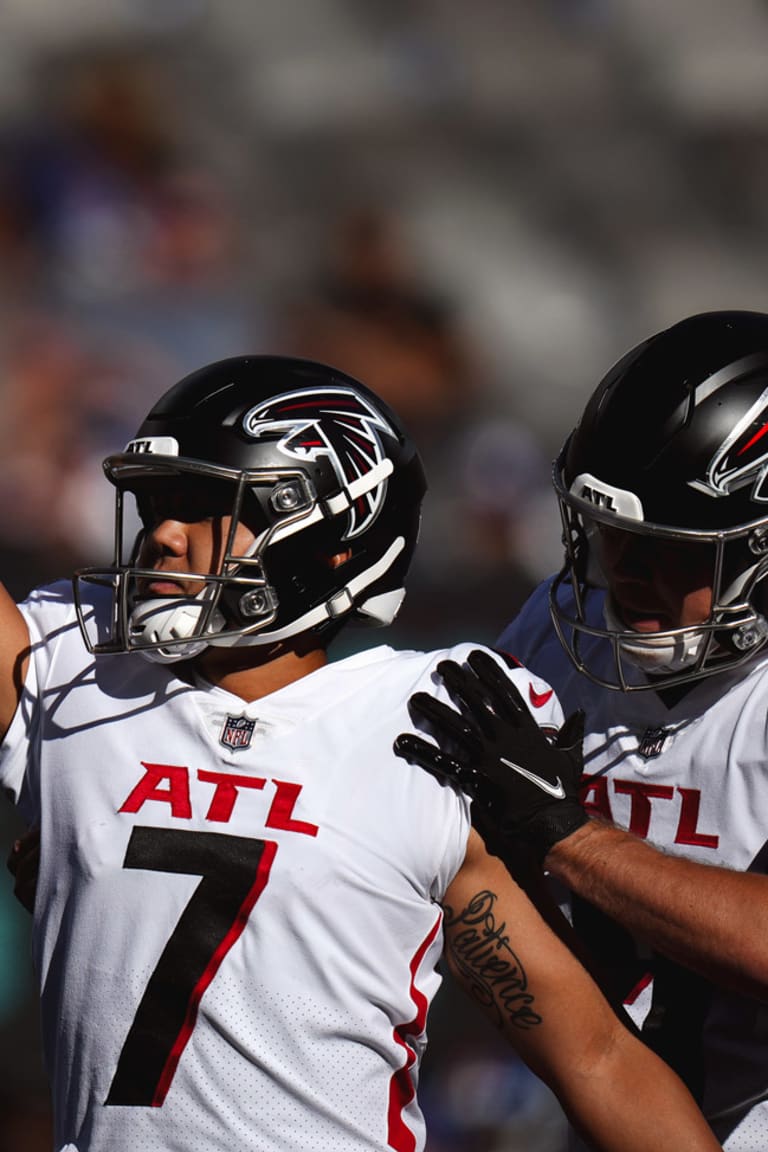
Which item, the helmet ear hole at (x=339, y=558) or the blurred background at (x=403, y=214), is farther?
the blurred background at (x=403, y=214)

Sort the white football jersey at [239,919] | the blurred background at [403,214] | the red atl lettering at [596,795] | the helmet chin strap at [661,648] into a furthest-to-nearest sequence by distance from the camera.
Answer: the blurred background at [403,214]
the red atl lettering at [596,795]
the helmet chin strap at [661,648]
the white football jersey at [239,919]

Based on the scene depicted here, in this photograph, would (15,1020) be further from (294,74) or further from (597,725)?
(294,74)

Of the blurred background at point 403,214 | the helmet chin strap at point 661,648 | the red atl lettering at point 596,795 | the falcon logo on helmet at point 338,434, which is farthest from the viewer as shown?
the blurred background at point 403,214

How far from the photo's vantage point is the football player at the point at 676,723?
1797 millimetres

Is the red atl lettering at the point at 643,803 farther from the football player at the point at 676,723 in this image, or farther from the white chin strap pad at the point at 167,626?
the white chin strap pad at the point at 167,626

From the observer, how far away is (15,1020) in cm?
375

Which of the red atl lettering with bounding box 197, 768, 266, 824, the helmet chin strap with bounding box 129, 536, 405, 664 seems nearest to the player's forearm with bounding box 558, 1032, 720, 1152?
the red atl lettering with bounding box 197, 768, 266, 824

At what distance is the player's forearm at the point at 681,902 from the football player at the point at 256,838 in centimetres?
12

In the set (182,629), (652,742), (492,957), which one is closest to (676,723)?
(652,742)

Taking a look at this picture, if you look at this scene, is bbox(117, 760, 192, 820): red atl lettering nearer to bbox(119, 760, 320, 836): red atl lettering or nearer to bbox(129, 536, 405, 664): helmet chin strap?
bbox(119, 760, 320, 836): red atl lettering

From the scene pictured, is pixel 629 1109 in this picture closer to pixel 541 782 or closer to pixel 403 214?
pixel 541 782

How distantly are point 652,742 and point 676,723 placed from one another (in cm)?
5

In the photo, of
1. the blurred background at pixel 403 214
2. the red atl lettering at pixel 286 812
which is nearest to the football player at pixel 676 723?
the red atl lettering at pixel 286 812

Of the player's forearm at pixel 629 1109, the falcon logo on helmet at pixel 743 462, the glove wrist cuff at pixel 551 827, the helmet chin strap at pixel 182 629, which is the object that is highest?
the falcon logo on helmet at pixel 743 462
